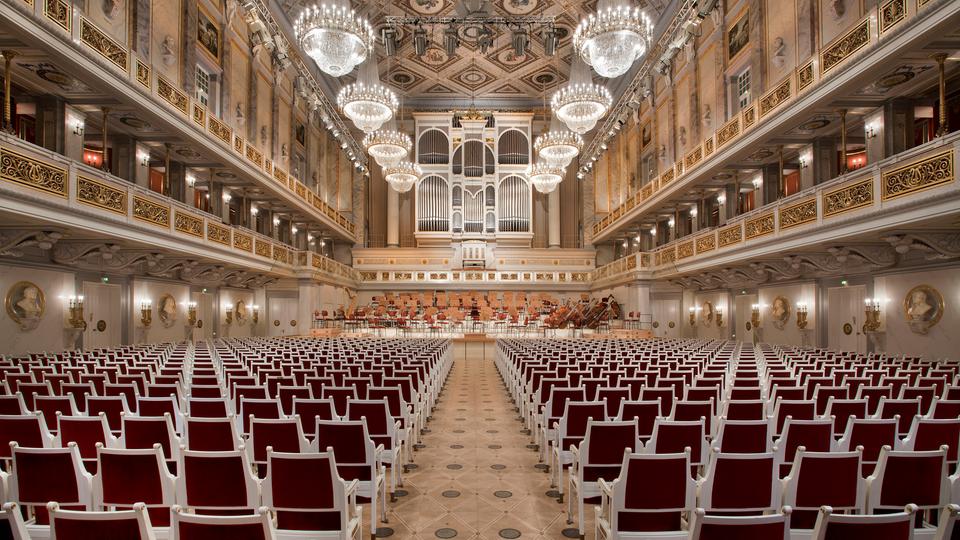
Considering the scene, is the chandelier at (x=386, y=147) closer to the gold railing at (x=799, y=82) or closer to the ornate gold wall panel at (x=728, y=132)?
the gold railing at (x=799, y=82)

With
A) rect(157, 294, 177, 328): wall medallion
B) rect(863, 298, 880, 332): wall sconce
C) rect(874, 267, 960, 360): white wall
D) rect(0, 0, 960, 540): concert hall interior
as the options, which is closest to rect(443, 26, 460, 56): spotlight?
rect(0, 0, 960, 540): concert hall interior

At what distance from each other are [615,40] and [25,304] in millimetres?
13155

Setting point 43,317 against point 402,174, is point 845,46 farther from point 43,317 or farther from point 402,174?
point 43,317

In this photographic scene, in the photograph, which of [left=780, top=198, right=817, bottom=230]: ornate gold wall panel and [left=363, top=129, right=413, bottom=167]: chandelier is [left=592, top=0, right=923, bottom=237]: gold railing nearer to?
[left=780, top=198, right=817, bottom=230]: ornate gold wall panel

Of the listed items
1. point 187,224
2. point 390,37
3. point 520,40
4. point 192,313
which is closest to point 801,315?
point 520,40

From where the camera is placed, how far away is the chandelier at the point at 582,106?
12.9 m

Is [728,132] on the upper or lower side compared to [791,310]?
upper

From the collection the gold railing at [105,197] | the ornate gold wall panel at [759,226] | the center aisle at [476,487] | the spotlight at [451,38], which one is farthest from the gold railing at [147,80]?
the ornate gold wall panel at [759,226]

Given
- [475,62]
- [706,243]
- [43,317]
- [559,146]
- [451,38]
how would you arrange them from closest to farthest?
[43,317], [706,243], [559,146], [451,38], [475,62]

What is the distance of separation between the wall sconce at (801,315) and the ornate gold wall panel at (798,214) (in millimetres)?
4149

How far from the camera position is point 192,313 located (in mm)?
17125

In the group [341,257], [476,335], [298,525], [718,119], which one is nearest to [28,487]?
[298,525]

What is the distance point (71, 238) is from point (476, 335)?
1247 centimetres

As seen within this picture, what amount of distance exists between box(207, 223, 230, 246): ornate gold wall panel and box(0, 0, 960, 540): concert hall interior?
0.24 m
